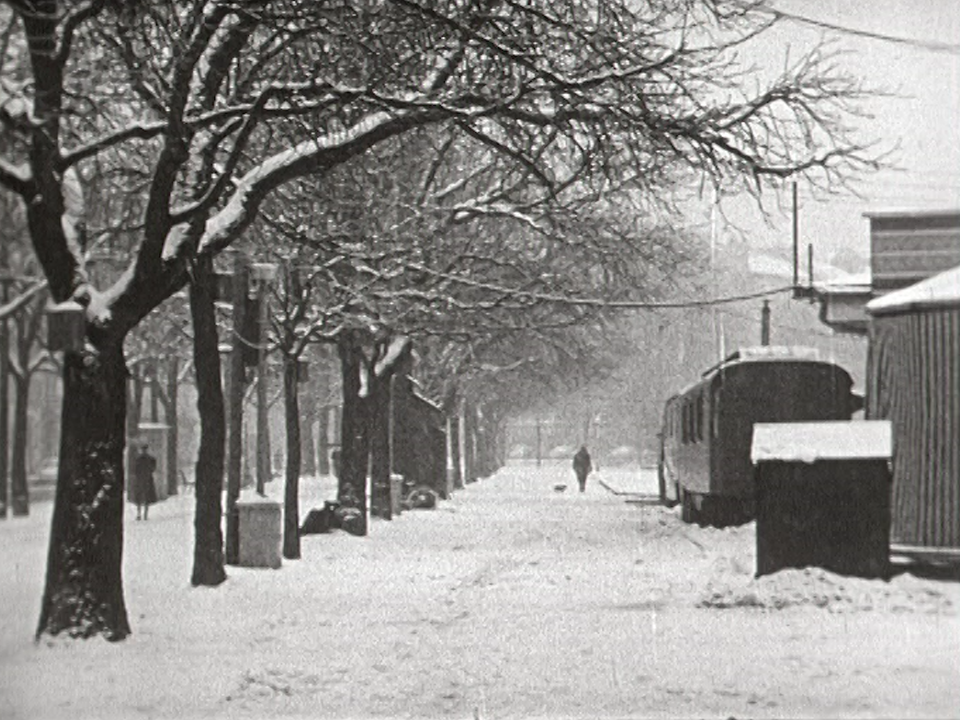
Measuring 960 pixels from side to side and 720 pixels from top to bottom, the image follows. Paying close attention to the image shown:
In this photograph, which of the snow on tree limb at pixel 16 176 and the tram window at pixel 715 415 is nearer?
the snow on tree limb at pixel 16 176

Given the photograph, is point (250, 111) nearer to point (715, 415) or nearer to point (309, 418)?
point (715, 415)

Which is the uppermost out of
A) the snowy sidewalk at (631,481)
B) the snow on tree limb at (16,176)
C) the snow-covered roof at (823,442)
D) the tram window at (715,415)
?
the snow on tree limb at (16,176)

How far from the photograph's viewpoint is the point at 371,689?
36.1ft

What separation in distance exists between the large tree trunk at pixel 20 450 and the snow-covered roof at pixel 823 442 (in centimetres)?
753

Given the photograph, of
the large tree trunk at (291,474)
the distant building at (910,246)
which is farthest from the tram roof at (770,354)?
the distant building at (910,246)

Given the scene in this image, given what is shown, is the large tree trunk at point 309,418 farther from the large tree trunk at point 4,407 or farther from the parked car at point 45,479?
the large tree trunk at point 4,407

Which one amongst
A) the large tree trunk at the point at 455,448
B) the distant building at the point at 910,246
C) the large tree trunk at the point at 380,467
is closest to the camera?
the distant building at the point at 910,246

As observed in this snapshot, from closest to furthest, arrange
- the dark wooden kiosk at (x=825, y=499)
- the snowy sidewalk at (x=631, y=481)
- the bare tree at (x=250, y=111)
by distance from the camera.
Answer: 1. the bare tree at (x=250, y=111)
2. the dark wooden kiosk at (x=825, y=499)
3. the snowy sidewalk at (x=631, y=481)

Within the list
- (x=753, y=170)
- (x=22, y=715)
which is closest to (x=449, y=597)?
(x=753, y=170)

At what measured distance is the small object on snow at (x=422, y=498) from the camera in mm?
40312

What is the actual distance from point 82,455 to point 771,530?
705cm

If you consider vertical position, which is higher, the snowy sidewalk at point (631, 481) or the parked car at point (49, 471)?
the parked car at point (49, 471)

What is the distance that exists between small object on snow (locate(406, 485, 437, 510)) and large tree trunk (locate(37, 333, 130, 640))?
27.3 m

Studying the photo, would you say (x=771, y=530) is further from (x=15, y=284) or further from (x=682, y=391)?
(x=682, y=391)
